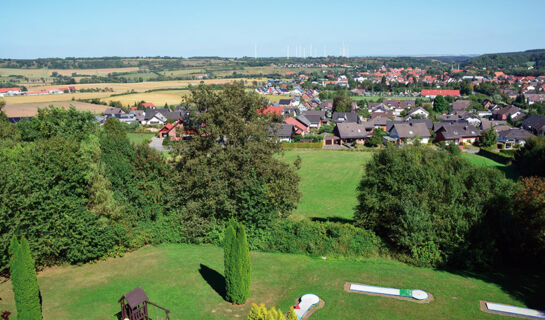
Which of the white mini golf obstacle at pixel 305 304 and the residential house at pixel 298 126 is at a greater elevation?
the residential house at pixel 298 126

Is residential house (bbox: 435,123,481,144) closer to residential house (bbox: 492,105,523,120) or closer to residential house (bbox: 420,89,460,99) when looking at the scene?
residential house (bbox: 492,105,523,120)

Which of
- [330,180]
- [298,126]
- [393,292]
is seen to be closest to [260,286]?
[393,292]

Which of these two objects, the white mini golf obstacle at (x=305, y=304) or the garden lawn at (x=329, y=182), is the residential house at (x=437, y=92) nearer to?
the garden lawn at (x=329, y=182)

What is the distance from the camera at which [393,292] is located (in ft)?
47.8

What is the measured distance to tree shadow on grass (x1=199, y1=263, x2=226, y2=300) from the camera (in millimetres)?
14971

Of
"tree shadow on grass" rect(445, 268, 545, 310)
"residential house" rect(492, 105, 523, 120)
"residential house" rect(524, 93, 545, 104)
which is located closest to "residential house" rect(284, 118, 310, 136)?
"residential house" rect(492, 105, 523, 120)

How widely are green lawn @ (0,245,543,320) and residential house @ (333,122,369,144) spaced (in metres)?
47.7

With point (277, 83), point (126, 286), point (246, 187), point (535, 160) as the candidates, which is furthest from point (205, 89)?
point (277, 83)

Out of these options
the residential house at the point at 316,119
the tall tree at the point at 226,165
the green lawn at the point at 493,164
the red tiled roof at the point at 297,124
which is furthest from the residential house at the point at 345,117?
the tall tree at the point at 226,165

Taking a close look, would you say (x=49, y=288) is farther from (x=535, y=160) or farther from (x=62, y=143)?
(x=535, y=160)

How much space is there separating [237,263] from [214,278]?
3.38 m

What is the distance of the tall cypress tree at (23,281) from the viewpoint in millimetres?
11578

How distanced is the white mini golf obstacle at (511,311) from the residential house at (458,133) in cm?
5651

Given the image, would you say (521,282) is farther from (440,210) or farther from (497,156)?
(497,156)
